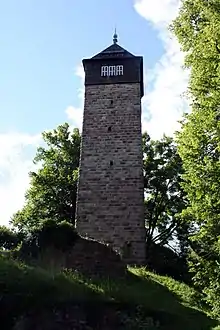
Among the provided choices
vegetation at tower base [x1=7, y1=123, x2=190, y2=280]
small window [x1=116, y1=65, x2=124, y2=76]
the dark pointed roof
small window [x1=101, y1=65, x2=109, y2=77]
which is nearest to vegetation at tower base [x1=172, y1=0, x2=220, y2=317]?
small window [x1=116, y1=65, x2=124, y2=76]

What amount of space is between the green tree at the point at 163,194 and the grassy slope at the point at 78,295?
43.8 ft

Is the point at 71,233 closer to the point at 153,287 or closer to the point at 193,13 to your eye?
the point at 153,287

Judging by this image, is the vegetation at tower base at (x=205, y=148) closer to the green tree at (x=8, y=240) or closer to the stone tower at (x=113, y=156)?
the green tree at (x=8, y=240)

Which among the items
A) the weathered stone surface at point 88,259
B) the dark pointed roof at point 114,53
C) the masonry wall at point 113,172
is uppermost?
the dark pointed roof at point 114,53

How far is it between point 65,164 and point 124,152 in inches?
311

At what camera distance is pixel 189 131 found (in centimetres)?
1117

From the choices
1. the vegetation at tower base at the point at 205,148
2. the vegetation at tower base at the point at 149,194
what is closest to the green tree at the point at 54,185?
the vegetation at tower base at the point at 149,194

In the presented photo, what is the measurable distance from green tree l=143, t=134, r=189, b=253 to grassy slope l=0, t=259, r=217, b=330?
13.3m

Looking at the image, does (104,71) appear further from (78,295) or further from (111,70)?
(78,295)

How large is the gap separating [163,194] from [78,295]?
Result: 56.8ft

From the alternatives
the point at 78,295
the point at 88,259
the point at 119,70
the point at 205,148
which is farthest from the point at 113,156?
the point at 78,295

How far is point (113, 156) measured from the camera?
21.8 m

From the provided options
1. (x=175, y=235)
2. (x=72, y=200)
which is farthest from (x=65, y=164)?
(x=175, y=235)

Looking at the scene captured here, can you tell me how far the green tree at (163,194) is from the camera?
27094 millimetres
